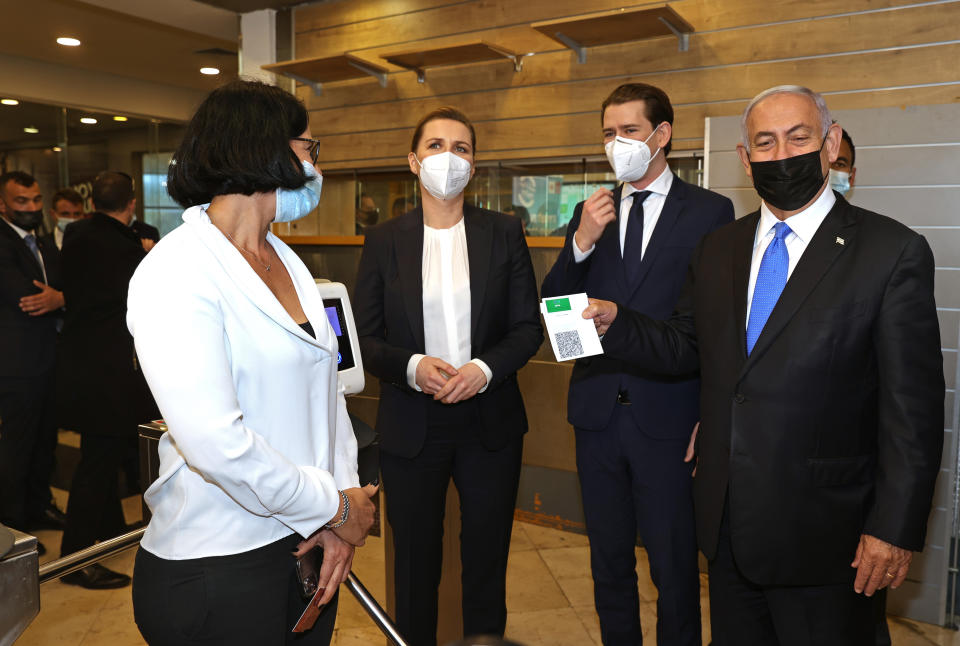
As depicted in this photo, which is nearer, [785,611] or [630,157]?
[785,611]

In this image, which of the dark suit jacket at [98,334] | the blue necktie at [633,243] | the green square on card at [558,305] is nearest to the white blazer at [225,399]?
the green square on card at [558,305]

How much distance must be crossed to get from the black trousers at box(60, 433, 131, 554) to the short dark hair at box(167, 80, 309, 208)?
2753 mm

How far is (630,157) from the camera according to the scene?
2.38 metres

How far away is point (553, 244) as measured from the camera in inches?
165

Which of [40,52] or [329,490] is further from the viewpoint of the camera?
[40,52]

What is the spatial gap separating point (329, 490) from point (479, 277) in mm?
1216

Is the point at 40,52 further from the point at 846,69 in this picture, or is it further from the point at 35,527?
the point at 846,69

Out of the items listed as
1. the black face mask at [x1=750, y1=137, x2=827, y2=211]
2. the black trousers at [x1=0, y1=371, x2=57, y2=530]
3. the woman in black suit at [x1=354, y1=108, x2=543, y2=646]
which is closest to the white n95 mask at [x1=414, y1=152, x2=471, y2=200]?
the woman in black suit at [x1=354, y1=108, x2=543, y2=646]

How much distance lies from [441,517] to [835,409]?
1.26 m

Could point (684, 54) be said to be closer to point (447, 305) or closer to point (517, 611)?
point (447, 305)

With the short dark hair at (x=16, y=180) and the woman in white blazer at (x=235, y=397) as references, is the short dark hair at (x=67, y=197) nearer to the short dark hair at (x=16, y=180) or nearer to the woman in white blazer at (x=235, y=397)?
the short dark hair at (x=16, y=180)

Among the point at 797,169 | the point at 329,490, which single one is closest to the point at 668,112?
the point at 797,169

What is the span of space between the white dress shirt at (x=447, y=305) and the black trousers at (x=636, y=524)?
49 centimetres

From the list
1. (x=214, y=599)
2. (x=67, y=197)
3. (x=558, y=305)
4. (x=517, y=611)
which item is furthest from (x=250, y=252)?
(x=67, y=197)
